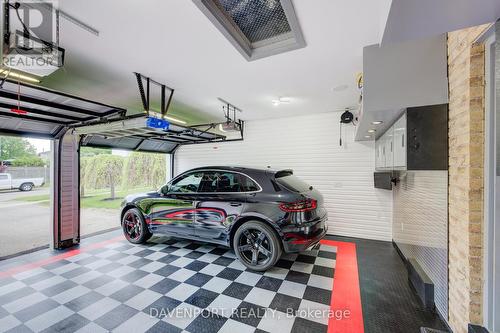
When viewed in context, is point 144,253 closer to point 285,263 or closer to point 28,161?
point 285,263

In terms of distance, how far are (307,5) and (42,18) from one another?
228cm

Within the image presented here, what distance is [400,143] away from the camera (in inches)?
91.0

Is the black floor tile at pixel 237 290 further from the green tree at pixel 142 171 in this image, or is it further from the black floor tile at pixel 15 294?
the green tree at pixel 142 171

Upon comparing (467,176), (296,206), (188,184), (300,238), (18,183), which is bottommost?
(300,238)

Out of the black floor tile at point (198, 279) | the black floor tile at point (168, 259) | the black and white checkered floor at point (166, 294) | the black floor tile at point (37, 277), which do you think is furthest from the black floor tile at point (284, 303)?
the black floor tile at point (37, 277)

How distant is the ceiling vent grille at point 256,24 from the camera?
1708 millimetres

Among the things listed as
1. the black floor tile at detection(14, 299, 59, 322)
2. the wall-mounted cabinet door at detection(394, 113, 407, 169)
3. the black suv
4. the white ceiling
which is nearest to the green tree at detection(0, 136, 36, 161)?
the white ceiling

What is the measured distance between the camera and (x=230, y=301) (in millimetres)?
2311

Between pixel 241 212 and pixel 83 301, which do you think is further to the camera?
pixel 241 212

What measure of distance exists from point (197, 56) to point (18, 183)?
12671 millimetres

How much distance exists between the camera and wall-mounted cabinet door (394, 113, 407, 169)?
2145 millimetres

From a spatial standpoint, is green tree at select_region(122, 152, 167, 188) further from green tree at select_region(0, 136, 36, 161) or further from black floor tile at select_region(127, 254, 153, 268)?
black floor tile at select_region(127, 254, 153, 268)

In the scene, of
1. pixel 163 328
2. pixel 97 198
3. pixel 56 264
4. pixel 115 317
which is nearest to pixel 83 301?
pixel 115 317

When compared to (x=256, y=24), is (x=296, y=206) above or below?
below
